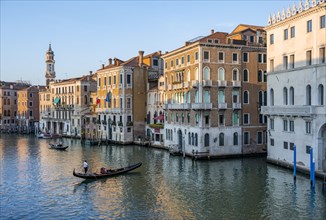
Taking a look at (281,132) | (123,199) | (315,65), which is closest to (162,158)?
(281,132)

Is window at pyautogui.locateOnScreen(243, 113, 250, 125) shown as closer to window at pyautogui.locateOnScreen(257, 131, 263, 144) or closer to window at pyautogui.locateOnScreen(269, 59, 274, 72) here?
window at pyautogui.locateOnScreen(257, 131, 263, 144)

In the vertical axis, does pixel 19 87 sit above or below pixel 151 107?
above

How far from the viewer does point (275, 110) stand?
1094 inches

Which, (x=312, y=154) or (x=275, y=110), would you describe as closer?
(x=312, y=154)

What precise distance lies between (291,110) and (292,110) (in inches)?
5.6

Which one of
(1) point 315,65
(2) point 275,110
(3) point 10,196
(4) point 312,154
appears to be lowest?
(3) point 10,196

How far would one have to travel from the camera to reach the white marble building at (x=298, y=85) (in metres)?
23.0

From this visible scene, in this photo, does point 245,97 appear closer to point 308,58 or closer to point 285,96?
point 285,96

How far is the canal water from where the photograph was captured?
58.2ft

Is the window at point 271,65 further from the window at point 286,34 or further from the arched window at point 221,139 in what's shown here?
the arched window at point 221,139

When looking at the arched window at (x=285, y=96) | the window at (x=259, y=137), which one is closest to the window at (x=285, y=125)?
the arched window at (x=285, y=96)

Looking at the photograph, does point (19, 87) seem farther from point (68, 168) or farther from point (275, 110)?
point (275, 110)

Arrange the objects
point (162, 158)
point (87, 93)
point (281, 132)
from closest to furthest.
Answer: point (281, 132) → point (162, 158) → point (87, 93)

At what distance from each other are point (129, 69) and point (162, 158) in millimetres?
15208
